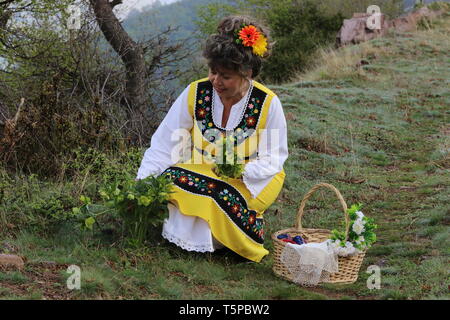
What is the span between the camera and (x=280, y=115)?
4.61 meters

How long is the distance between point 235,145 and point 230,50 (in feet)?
2.28

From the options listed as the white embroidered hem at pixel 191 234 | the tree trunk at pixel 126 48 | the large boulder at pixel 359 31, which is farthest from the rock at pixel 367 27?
the white embroidered hem at pixel 191 234

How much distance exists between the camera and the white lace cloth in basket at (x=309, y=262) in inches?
162

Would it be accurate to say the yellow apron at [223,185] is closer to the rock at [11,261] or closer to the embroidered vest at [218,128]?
the embroidered vest at [218,128]

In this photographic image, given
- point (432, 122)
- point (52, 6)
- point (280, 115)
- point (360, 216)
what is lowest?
point (432, 122)

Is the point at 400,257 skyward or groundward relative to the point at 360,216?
groundward

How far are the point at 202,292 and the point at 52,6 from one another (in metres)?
5.46

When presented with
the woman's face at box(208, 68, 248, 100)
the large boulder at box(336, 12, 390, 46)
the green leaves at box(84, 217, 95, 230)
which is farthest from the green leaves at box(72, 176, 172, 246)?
the large boulder at box(336, 12, 390, 46)

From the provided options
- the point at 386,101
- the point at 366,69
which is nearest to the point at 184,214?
the point at 386,101

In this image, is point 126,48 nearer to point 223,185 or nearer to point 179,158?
point 179,158

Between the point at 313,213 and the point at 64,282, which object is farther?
the point at 313,213

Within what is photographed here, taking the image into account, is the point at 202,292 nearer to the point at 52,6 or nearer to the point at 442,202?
the point at 442,202
